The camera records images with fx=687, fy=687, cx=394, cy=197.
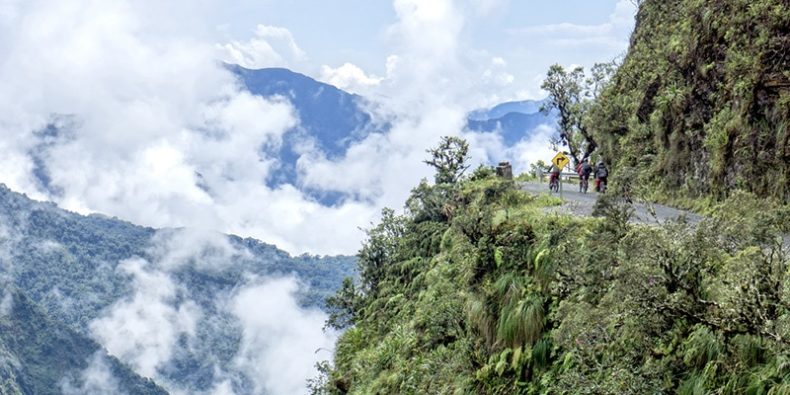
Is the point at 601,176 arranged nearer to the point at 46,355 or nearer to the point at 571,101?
the point at 571,101

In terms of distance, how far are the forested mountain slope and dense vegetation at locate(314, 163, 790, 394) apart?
2400mm

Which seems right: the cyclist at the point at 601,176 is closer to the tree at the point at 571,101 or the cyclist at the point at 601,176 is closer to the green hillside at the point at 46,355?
the tree at the point at 571,101

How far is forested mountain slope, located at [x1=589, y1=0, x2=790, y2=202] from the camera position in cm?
1388

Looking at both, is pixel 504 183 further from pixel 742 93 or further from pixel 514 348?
pixel 514 348

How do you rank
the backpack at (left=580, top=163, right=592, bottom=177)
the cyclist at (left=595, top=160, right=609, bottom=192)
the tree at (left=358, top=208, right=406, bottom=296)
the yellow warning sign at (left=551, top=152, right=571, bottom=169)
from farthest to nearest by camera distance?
the tree at (left=358, top=208, right=406, bottom=296) → the backpack at (left=580, top=163, right=592, bottom=177) → the cyclist at (left=595, top=160, right=609, bottom=192) → the yellow warning sign at (left=551, top=152, right=571, bottom=169)

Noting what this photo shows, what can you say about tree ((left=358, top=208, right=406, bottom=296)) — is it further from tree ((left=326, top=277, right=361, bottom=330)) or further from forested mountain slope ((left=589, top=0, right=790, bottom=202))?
forested mountain slope ((left=589, top=0, right=790, bottom=202))

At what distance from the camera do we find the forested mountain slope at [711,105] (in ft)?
45.5

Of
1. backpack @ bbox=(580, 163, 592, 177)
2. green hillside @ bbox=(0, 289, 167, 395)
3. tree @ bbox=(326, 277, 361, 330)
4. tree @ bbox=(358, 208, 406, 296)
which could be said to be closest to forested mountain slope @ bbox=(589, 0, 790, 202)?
backpack @ bbox=(580, 163, 592, 177)

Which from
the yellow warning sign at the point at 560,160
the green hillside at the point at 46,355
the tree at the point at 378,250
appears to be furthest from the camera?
Result: the green hillside at the point at 46,355

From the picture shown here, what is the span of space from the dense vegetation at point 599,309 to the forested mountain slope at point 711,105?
240 centimetres

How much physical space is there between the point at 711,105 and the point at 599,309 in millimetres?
11605

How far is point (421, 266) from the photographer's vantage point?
2448 cm

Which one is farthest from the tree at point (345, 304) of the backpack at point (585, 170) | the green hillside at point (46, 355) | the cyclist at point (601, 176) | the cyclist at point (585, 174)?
the green hillside at point (46, 355)

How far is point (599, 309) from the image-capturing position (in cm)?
722
